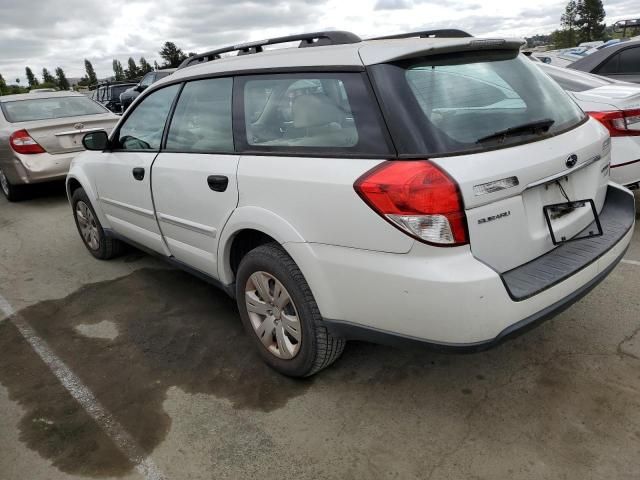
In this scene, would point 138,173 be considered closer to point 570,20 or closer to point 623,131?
point 623,131

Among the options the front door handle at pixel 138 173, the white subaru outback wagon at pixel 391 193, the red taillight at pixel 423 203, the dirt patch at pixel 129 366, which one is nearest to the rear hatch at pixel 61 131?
the dirt patch at pixel 129 366

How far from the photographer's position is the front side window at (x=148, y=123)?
3535mm

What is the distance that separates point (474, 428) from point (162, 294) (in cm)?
263

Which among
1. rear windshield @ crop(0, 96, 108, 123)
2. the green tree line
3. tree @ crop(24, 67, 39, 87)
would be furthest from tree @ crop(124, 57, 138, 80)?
rear windshield @ crop(0, 96, 108, 123)

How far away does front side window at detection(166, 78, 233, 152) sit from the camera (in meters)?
2.98

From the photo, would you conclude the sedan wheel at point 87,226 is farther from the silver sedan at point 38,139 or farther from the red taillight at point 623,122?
the red taillight at point 623,122

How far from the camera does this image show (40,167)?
6.96 metres

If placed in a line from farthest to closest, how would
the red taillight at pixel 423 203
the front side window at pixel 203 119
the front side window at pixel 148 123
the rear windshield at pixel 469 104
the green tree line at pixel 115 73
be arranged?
the green tree line at pixel 115 73 → the front side window at pixel 148 123 → the front side window at pixel 203 119 → the rear windshield at pixel 469 104 → the red taillight at pixel 423 203

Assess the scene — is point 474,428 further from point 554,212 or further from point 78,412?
point 78,412

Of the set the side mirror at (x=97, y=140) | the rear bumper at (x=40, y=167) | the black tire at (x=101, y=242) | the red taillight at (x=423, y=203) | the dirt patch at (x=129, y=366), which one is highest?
the side mirror at (x=97, y=140)

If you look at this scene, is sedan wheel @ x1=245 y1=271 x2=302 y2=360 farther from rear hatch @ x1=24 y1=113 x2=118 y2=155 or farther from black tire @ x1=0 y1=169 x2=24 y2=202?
black tire @ x1=0 y1=169 x2=24 y2=202

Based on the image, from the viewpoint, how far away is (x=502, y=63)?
2.67 meters

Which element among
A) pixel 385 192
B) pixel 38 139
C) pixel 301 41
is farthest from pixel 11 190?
pixel 385 192

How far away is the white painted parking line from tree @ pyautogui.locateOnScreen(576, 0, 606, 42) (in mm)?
75490
